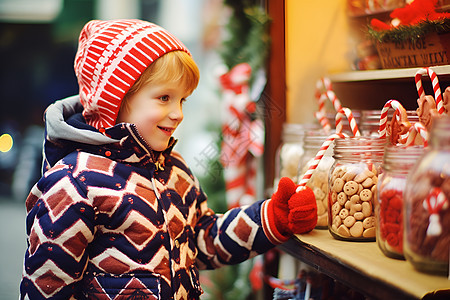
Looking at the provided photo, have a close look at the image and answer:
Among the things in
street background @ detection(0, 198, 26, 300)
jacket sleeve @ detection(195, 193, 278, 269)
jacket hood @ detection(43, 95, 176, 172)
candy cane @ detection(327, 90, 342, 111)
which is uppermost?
candy cane @ detection(327, 90, 342, 111)

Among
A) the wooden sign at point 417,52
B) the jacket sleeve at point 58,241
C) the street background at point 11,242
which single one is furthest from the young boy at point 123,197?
the street background at point 11,242

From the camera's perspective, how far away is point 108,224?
1046mm

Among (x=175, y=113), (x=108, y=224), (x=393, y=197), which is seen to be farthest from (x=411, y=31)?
(x=108, y=224)

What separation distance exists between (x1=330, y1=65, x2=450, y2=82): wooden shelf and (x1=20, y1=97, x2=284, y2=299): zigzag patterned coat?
1.57 ft

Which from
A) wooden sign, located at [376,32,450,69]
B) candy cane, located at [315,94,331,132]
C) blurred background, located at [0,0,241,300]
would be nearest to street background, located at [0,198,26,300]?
blurred background, located at [0,0,241,300]

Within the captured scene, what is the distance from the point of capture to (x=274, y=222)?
1.13 metres

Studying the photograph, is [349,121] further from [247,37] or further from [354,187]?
[247,37]

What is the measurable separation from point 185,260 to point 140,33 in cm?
54

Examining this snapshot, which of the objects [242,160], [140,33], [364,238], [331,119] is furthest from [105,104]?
[242,160]

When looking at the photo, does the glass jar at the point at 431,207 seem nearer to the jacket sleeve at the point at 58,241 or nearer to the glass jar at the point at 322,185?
the glass jar at the point at 322,185

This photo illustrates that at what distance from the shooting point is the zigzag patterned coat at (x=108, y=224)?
3.24 feet

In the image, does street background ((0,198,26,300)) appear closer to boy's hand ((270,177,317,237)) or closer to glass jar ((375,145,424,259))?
boy's hand ((270,177,317,237))

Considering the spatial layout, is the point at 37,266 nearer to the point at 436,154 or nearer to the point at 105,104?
the point at 105,104

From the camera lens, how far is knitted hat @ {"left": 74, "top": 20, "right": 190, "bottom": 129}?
1.07 metres
